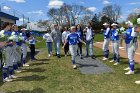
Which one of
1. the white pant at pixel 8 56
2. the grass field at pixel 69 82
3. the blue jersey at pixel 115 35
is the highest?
the blue jersey at pixel 115 35

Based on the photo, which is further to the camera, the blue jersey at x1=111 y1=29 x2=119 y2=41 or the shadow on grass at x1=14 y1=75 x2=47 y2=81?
the blue jersey at x1=111 y1=29 x2=119 y2=41

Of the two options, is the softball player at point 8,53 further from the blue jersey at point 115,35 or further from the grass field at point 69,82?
the blue jersey at point 115,35

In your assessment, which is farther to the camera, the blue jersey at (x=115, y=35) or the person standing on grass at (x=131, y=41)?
the blue jersey at (x=115, y=35)

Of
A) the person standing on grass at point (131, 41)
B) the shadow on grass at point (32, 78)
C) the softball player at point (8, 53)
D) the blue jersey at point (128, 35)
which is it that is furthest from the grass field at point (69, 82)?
the blue jersey at point (128, 35)

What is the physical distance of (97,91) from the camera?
30.1 feet

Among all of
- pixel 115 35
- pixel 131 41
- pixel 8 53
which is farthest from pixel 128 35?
pixel 8 53

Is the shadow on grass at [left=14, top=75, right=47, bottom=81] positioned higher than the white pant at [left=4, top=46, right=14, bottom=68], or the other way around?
the white pant at [left=4, top=46, right=14, bottom=68]

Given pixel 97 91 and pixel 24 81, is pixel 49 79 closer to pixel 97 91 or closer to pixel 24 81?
pixel 24 81

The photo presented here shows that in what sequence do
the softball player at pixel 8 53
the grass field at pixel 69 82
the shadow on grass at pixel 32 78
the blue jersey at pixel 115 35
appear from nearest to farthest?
the grass field at pixel 69 82, the softball player at pixel 8 53, the shadow on grass at pixel 32 78, the blue jersey at pixel 115 35

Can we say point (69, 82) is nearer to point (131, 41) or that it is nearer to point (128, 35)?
point (131, 41)

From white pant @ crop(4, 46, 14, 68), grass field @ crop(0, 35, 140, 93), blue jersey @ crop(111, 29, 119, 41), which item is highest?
blue jersey @ crop(111, 29, 119, 41)

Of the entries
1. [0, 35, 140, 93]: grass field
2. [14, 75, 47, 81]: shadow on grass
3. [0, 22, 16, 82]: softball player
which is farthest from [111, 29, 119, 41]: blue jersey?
[0, 22, 16, 82]: softball player

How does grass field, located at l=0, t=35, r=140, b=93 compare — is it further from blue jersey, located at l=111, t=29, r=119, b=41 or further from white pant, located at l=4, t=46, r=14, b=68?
blue jersey, located at l=111, t=29, r=119, b=41

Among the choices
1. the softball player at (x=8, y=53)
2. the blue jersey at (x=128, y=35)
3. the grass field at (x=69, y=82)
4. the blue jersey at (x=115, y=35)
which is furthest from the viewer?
the blue jersey at (x=115, y=35)
